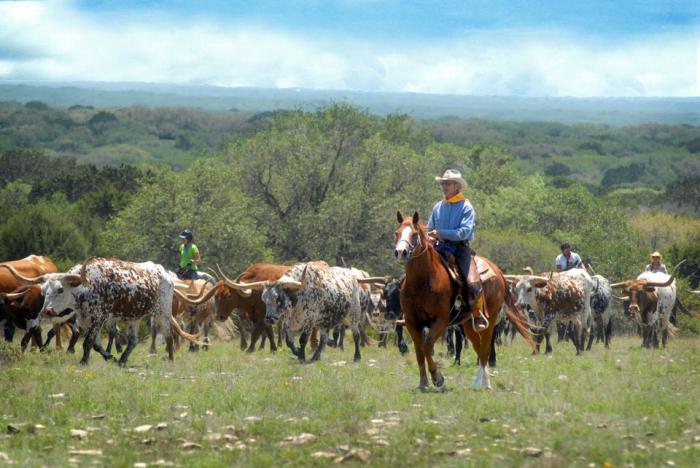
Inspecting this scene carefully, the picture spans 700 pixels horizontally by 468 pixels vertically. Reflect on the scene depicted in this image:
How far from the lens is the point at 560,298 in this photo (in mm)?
24453

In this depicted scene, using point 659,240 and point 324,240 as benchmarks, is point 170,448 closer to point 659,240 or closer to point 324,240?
point 324,240

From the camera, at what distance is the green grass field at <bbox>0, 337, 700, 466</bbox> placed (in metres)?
10.4

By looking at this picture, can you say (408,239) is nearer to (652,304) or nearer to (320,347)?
(320,347)

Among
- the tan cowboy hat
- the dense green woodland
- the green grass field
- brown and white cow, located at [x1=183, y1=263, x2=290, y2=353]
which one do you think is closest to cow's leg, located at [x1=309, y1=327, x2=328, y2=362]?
the green grass field

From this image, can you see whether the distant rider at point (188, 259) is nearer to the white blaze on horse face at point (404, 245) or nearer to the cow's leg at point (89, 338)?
the cow's leg at point (89, 338)

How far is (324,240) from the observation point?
145ft

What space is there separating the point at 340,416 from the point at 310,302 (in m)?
8.62

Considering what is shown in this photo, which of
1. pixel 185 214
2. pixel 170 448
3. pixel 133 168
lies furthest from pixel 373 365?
pixel 133 168

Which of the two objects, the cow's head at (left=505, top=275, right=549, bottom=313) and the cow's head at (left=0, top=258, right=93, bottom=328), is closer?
the cow's head at (left=0, top=258, right=93, bottom=328)

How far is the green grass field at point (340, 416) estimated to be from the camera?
10422 mm

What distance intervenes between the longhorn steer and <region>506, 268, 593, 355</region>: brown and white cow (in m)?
1.78

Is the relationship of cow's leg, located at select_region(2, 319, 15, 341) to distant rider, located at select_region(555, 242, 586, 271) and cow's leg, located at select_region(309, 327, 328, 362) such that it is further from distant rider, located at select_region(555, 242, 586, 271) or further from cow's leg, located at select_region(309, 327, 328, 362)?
distant rider, located at select_region(555, 242, 586, 271)

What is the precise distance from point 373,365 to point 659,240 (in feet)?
182

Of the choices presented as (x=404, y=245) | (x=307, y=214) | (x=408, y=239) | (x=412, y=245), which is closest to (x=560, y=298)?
(x=412, y=245)
